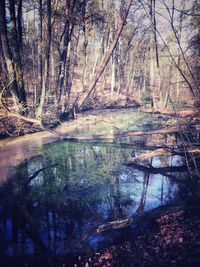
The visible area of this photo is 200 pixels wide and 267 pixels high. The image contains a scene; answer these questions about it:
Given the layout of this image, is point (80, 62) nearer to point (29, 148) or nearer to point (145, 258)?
point (29, 148)

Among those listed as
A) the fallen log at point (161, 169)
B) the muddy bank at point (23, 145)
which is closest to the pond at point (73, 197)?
the fallen log at point (161, 169)

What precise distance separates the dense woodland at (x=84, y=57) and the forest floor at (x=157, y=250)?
5436mm

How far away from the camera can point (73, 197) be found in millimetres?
8016

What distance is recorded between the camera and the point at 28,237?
6176mm

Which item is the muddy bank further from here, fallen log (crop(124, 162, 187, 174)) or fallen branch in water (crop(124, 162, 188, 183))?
fallen log (crop(124, 162, 187, 174))

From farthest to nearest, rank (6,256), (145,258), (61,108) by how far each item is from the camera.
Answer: (61,108) < (6,256) < (145,258)

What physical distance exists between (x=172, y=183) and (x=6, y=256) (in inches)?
215

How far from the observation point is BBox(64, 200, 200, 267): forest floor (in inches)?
200

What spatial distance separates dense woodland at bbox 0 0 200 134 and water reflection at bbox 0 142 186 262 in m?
3.39

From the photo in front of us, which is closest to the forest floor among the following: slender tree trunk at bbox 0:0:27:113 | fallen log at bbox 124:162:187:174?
fallen log at bbox 124:162:187:174

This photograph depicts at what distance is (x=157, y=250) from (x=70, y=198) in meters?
3.33

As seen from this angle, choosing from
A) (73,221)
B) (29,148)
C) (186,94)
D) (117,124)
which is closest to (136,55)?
(186,94)

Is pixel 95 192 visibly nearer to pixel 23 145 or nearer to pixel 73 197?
pixel 73 197

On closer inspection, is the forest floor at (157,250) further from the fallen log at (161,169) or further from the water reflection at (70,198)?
the fallen log at (161,169)
